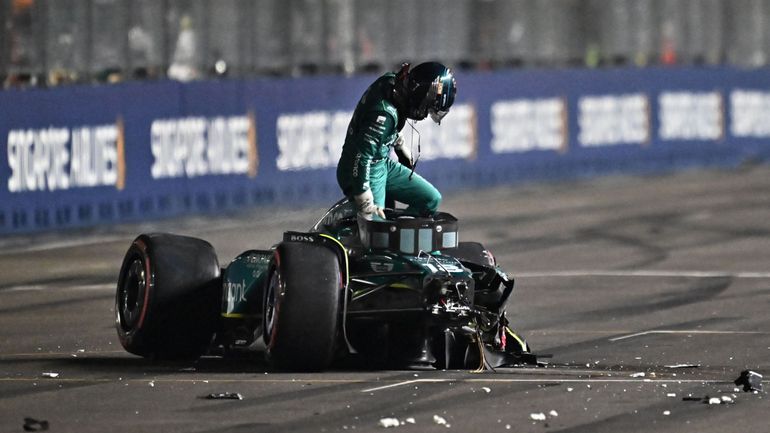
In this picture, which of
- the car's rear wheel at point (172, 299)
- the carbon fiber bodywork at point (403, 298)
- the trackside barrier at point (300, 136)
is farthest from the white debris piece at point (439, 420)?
the trackside barrier at point (300, 136)

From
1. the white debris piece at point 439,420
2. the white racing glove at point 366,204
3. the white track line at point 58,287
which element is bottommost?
the white track line at point 58,287

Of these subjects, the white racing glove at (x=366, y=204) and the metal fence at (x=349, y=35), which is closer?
the white racing glove at (x=366, y=204)

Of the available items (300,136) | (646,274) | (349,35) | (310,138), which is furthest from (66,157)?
(349,35)

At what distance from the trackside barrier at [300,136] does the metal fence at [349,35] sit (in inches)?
17.2

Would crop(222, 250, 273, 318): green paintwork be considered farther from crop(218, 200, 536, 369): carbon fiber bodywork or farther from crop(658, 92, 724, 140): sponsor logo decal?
crop(658, 92, 724, 140): sponsor logo decal

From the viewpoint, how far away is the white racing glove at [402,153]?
12.8 meters

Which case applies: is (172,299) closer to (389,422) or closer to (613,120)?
(389,422)

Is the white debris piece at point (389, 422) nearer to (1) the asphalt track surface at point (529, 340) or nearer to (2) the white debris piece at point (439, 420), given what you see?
(1) the asphalt track surface at point (529, 340)

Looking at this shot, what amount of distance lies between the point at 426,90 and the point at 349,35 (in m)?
13.9

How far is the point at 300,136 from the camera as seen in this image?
23719 millimetres

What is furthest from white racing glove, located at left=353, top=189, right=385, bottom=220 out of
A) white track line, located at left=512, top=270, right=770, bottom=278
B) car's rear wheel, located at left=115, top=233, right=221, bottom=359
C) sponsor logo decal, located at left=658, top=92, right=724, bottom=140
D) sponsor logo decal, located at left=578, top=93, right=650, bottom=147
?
sponsor logo decal, located at left=658, top=92, right=724, bottom=140

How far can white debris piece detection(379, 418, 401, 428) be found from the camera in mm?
9688

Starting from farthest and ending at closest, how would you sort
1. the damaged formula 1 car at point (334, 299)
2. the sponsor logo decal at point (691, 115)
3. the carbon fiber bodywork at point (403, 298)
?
the sponsor logo decal at point (691, 115)
the carbon fiber bodywork at point (403, 298)
the damaged formula 1 car at point (334, 299)

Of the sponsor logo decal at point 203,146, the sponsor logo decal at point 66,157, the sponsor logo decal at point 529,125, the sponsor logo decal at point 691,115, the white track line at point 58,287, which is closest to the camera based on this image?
the white track line at point 58,287
